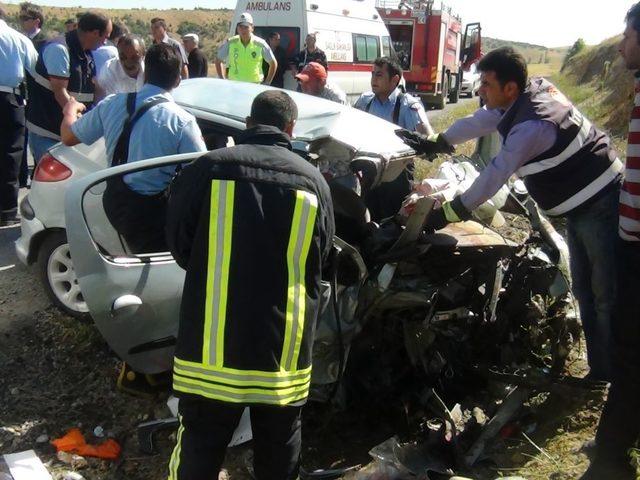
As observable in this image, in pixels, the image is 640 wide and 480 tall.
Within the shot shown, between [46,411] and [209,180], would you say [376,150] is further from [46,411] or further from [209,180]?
[46,411]

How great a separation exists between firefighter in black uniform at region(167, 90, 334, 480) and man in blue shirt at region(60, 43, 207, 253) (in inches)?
49.5

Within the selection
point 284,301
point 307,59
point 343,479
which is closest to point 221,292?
point 284,301

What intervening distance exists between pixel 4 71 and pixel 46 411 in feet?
10.8

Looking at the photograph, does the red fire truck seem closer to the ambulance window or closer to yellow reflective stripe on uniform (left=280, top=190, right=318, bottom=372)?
the ambulance window

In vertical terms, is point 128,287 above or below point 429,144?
below

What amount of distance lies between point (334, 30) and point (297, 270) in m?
10.8

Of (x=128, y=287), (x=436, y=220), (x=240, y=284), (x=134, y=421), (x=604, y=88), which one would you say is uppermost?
(x=240, y=284)

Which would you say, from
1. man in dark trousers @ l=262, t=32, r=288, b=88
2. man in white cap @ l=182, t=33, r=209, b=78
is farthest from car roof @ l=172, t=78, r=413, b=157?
man in dark trousers @ l=262, t=32, r=288, b=88

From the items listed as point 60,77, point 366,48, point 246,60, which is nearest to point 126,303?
point 60,77

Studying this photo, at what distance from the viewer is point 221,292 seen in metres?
2.05

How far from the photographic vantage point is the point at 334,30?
12.2m

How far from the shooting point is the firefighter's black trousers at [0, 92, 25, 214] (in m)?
5.50

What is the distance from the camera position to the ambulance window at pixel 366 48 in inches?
524

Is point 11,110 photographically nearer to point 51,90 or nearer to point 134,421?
point 51,90
